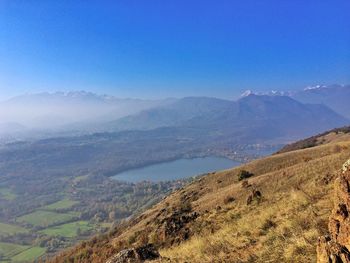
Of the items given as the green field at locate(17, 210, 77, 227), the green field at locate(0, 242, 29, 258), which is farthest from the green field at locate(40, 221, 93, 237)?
the green field at locate(0, 242, 29, 258)

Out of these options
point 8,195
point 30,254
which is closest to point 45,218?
point 30,254

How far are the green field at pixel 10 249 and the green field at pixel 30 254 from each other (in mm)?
1720

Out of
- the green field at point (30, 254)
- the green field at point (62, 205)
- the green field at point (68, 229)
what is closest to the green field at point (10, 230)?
the green field at point (68, 229)

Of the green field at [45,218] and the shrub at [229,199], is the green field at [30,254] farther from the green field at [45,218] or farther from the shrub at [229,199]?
the shrub at [229,199]

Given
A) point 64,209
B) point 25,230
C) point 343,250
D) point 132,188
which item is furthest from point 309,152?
point 132,188

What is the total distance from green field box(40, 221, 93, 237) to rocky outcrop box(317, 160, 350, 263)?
106 m

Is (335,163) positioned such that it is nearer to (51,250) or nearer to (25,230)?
(51,250)

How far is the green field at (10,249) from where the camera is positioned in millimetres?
91544

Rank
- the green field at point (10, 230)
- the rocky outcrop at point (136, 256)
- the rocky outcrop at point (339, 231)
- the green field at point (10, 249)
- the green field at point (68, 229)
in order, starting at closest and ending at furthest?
1. the rocky outcrop at point (339, 231)
2. the rocky outcrop at point (136, 256)
3. the green field at point (10, 249)
4. the green field at point (68, 229)
5. the green field at point (10, 230)

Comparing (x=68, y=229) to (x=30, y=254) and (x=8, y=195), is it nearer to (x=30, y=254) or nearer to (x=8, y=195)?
(x=30, y=254)

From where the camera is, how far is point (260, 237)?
9867mm

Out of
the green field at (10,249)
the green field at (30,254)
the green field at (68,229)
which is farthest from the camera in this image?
the green field at (68,229)

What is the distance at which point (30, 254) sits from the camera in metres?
90.6

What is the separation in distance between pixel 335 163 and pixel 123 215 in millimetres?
106568
